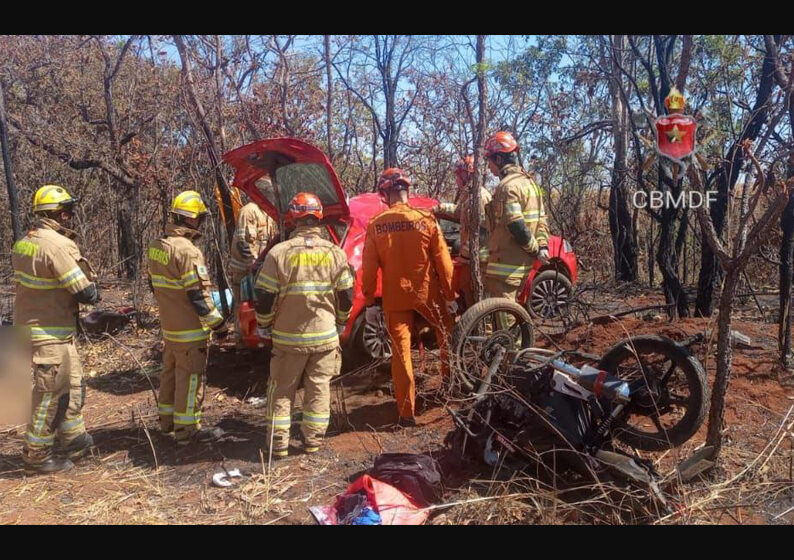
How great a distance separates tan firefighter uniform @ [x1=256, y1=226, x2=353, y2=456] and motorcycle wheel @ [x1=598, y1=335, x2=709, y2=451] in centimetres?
206

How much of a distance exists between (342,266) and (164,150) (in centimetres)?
480

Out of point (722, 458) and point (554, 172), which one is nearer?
point (722, 458)

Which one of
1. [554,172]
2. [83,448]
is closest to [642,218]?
[554,172]

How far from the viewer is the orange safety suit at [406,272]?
470 cm

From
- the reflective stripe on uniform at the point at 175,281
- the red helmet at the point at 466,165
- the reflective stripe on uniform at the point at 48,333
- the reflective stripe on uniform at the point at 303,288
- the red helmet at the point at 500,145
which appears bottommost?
the reflective stripe on uniform at the point at 48,333

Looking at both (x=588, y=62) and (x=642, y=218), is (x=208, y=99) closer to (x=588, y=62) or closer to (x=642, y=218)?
(x=588, y=62)

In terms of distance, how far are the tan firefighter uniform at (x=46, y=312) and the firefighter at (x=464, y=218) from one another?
3142mm

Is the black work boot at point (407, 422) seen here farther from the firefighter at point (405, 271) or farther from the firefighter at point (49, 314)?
the firefighter at point (49, 314)

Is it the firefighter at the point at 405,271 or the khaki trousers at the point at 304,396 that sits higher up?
the firefighter at the point at 405,271

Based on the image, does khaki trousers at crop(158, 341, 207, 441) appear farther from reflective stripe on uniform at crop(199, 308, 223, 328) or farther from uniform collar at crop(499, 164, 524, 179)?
uniform collar at crop(499, 164, 524, 179)

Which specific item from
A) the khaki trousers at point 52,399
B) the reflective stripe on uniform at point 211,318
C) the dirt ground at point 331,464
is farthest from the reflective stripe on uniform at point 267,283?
the khaki trousers at point 52,399

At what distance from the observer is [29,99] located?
1174 cm

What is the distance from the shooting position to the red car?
5.12 m

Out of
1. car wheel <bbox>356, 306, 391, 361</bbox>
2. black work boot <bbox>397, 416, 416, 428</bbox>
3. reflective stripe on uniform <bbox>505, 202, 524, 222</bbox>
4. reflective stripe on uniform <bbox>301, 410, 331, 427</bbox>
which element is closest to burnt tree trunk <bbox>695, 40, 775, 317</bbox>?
reflective stripe on uniform <bbox>505, 202, 524, 222</bbox>
